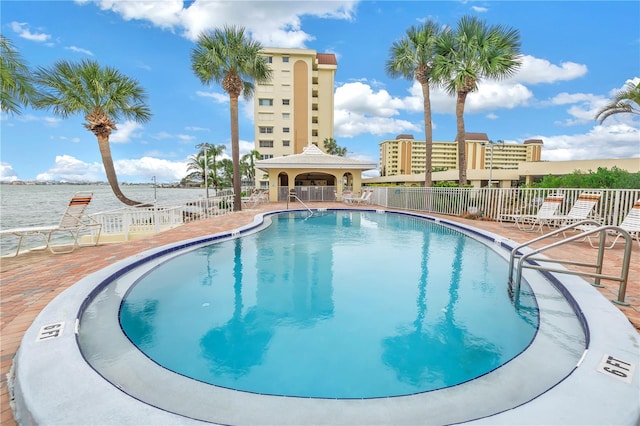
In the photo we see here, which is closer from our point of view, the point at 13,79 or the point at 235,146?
the point at 13,79

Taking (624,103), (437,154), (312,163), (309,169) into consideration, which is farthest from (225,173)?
(437,154)

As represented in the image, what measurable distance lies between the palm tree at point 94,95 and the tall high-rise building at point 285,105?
28.1 m

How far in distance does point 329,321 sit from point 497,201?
1101cm

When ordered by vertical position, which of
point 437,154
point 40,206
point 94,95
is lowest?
point 40,206

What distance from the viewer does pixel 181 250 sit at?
728 cm

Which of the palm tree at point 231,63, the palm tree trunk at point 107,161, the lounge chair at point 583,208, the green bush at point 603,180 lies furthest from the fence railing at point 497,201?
the palm tree trunk at point 107,161

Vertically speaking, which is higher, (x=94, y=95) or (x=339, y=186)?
(x=94, y=95)

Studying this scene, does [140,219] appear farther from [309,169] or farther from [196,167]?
[196,167]

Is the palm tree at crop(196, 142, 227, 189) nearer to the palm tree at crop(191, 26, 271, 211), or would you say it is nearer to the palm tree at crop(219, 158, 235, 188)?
the palm tree at crop(219, 158, 235, 188)

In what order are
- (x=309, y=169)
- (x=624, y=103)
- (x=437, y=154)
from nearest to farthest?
(x=624, y=103)
(x=309, y=169)
(x=437, y=154)

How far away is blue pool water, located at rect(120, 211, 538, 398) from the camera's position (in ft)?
8.68

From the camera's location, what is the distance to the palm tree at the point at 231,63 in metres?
15.9

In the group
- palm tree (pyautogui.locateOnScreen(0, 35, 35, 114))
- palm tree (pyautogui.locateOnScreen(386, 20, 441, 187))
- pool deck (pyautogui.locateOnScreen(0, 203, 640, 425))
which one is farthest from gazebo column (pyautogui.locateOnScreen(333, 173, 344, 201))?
palm tree (pyautogui.locateOnScreen(0, 35, 35, 114))

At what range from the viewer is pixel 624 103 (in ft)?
42.9
